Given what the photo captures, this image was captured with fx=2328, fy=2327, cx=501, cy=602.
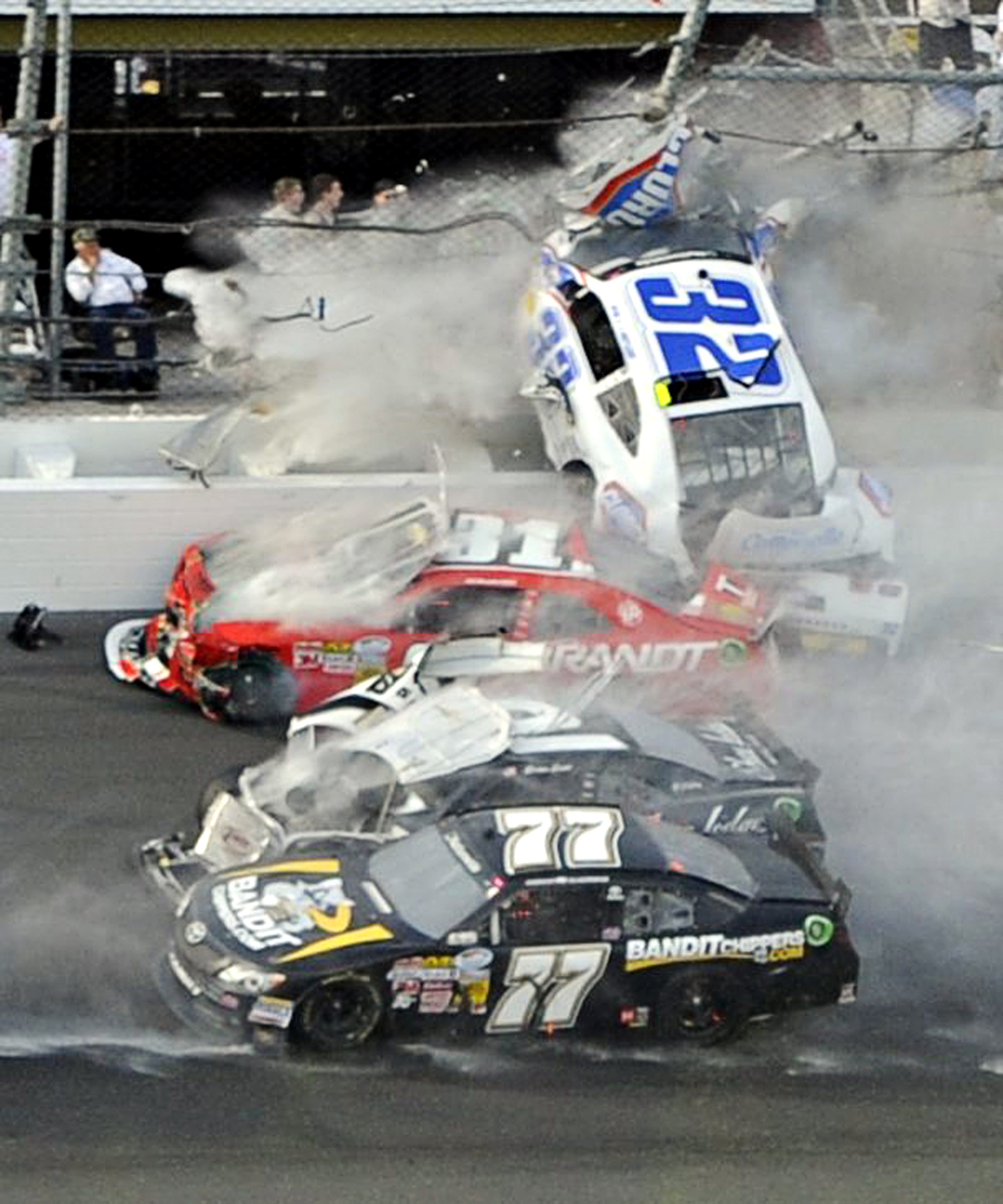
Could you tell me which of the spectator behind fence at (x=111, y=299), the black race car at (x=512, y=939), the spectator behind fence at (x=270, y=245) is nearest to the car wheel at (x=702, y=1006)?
the black race car at (x=512, y=939)

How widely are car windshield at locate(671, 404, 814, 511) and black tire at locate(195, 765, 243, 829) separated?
12.8 ft

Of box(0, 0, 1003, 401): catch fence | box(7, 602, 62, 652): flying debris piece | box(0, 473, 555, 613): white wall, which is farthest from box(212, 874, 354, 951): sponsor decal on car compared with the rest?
box(0, 0, 1003, 401): catch fence

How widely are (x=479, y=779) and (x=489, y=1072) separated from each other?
1511 mm

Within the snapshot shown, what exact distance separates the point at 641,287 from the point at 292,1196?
7.43m

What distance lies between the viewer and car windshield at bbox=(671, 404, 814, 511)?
13.7 meters

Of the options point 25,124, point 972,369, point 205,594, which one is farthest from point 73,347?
point 972,369

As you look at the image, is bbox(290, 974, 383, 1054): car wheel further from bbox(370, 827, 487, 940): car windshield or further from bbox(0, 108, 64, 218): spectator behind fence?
bbox(0, 108, 64, 218): spectator behind fence

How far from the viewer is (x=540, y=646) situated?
12.4m

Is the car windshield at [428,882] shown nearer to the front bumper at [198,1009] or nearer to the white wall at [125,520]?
the front bumper at [198,1009]

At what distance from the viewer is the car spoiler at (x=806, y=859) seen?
979 cm

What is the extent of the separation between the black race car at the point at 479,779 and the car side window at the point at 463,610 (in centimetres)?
149

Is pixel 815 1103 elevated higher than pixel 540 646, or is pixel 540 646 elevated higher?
pixel 540 646

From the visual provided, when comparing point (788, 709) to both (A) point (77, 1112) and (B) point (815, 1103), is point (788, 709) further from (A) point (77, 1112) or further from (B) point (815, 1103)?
(A) point (77, 1112)

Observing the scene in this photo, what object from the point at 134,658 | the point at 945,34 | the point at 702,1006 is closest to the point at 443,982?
the point at 702,1006
